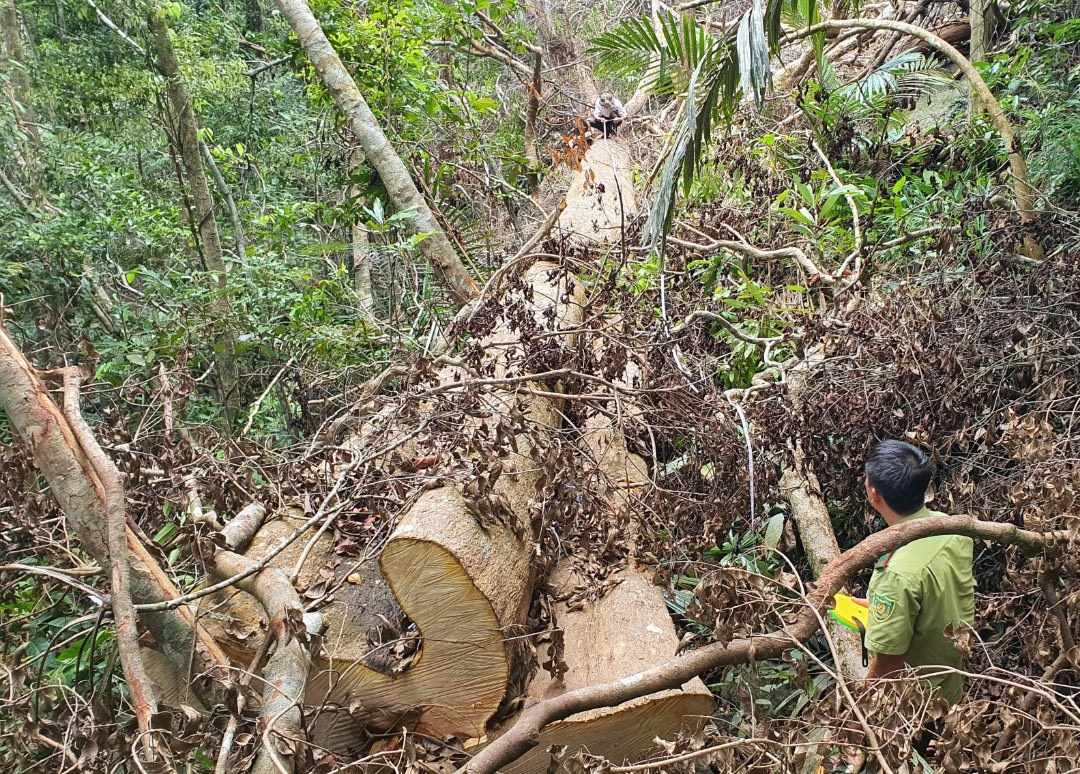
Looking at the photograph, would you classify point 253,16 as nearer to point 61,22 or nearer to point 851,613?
point 61,22

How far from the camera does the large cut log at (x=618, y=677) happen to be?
2.26 meters

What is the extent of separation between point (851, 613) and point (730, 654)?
68 centimetres

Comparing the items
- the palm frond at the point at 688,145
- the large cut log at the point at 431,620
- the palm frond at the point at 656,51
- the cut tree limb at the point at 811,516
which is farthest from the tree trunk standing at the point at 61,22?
the cut tree limb at the point at 811,516

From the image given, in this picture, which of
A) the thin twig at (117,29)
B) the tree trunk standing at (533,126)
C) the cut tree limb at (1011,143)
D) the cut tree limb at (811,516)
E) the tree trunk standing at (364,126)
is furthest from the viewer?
the tree trunk standing at (533,126)

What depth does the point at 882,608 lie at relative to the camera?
2240 mm

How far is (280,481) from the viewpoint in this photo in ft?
9.53

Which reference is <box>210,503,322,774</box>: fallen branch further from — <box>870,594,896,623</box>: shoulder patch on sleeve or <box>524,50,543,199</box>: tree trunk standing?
<box>524,50,543,199</box>: tree trunk standing

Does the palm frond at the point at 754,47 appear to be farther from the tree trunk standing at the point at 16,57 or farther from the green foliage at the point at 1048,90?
the tree trunk standing at the point at 16,57

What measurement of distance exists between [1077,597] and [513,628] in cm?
169

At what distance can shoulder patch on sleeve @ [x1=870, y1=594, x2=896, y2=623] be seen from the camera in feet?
7.30

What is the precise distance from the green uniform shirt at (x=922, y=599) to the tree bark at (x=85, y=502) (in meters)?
2.01

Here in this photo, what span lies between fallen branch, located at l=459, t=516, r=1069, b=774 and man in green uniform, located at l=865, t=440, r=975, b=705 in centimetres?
32

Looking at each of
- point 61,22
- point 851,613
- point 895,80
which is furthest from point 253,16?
point 851,613

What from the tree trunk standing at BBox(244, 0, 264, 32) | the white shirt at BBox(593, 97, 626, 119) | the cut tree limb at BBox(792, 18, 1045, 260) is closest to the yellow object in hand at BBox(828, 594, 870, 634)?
the cut tree limb at BBox(792, 18, 1045, 260)
